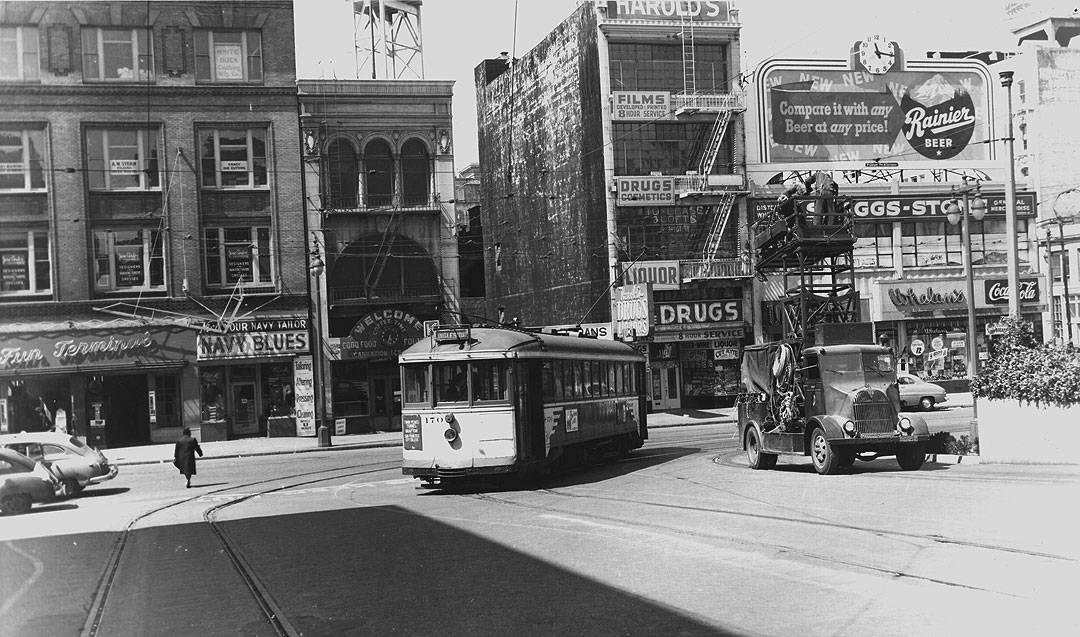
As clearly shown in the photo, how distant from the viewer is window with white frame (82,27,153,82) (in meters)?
38.5

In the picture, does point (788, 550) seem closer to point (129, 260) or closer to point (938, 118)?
point (129, 260)

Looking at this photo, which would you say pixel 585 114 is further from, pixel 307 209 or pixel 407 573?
pixel 407 573

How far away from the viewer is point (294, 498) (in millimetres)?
20922

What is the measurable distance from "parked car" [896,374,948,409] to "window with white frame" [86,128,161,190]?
92.9 ft

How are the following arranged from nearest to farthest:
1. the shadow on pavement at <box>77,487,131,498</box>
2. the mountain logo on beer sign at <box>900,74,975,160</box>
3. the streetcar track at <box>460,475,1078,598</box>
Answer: the streetcar track at <box>460,475,1078,598</box>, the shadow on pavement at <box>77,487,131,498</box>, the mountain logo on beer sign at <box>900,74,975,160</box>

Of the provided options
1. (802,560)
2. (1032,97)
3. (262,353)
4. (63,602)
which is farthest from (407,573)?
(1032,97)

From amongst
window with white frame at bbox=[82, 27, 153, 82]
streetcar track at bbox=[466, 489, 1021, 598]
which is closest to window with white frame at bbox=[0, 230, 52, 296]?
window with white frame at bbox=[82, 27, 153, 82]

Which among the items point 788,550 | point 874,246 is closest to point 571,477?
point 788,550

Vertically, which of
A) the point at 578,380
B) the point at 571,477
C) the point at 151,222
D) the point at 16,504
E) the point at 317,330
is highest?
the point at 151,222

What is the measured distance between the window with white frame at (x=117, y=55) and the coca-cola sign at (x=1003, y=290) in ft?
120

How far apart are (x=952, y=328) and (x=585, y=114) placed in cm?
1928

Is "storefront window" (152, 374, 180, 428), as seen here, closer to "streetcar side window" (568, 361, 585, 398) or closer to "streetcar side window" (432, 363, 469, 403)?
"streetcar side window" (568, 361, 585, 398)

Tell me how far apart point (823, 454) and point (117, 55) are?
30458 mm

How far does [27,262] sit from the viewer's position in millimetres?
37375
